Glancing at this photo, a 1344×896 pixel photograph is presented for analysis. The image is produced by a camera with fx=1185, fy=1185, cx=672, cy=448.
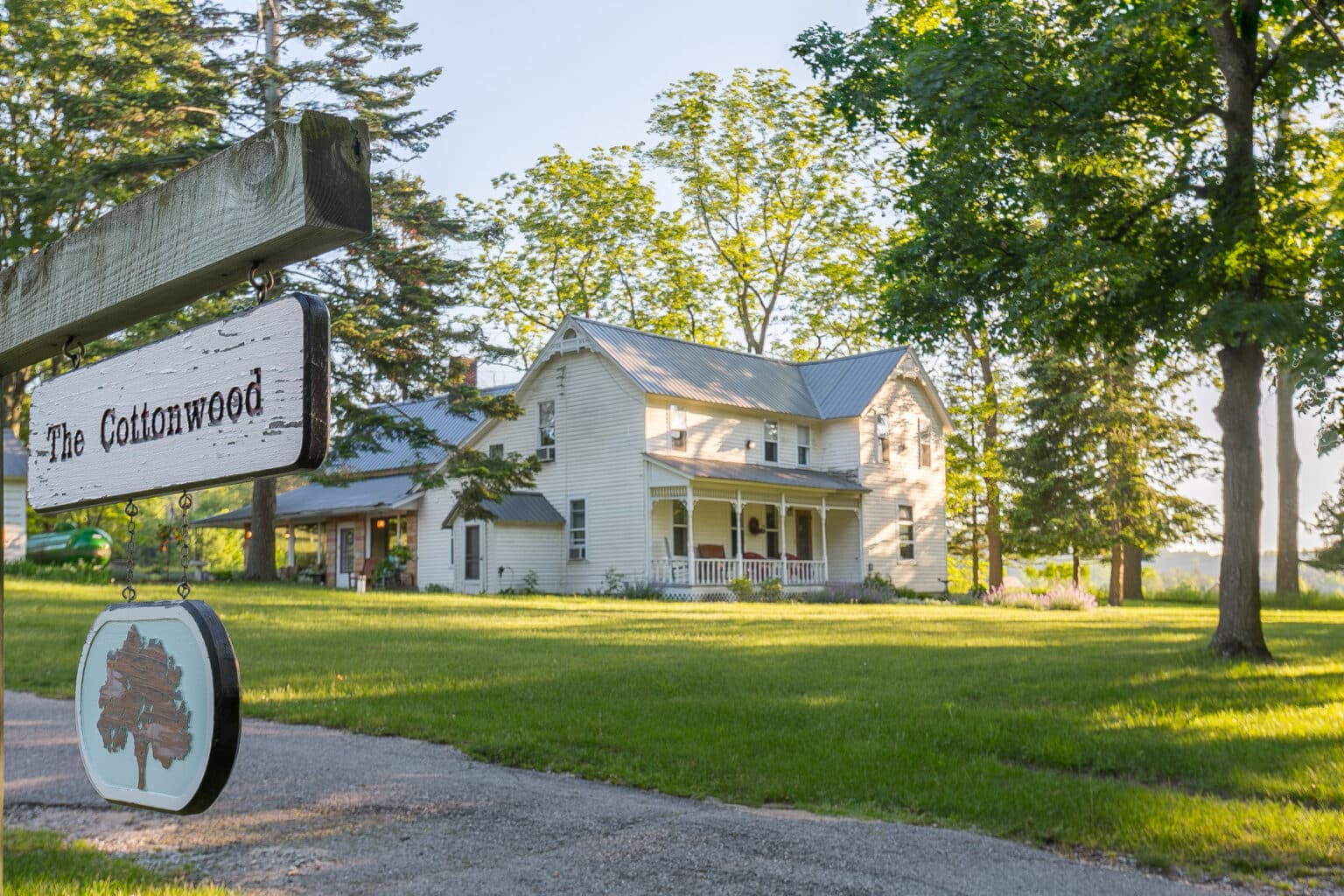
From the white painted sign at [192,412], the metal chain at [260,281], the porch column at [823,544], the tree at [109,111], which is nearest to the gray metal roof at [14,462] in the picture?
the tree at [109,111]

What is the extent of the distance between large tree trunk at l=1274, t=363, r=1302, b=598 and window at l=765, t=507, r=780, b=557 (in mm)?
17652

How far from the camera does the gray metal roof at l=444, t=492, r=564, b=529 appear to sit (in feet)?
109

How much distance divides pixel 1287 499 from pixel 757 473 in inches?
765

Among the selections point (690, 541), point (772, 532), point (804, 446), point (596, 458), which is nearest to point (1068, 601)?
point (772, 532)

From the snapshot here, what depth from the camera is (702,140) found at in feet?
147

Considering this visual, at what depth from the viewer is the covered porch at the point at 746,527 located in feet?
107

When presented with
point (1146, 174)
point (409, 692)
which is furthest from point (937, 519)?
point (409, 692)

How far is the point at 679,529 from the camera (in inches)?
1351

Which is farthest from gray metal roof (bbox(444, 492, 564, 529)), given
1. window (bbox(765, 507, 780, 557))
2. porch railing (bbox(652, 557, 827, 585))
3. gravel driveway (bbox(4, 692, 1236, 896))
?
gravel driveway (bbox(4, 692, 1236, 896))

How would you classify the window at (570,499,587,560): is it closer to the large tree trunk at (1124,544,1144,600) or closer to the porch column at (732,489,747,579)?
the porch column at (732,489,747,579)

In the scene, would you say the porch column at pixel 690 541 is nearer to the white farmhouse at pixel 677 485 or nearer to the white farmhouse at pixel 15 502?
the white farmhouse at pixel 677 485

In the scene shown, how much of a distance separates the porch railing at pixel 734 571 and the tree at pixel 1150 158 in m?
18.1

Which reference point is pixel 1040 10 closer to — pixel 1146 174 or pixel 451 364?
pixel 1146 174

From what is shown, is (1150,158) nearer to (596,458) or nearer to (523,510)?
(596,458)
